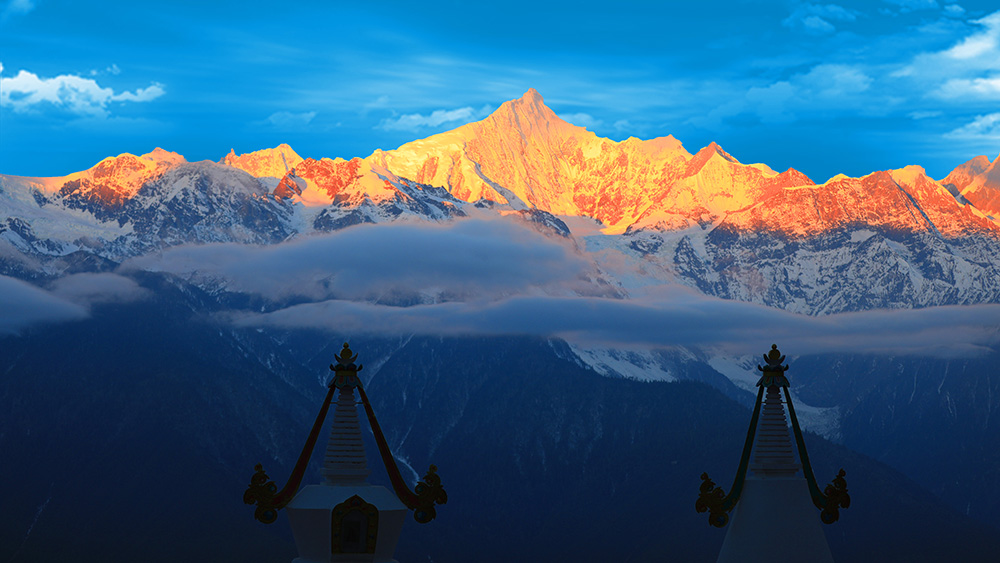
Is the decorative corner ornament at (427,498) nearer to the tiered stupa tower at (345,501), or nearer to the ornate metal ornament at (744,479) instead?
the tiered stupa tower at (345,501)

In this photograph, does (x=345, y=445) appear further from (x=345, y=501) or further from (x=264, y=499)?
(x=264, y=499)

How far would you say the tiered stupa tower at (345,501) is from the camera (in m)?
57.4

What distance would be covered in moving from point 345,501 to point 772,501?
670 inches

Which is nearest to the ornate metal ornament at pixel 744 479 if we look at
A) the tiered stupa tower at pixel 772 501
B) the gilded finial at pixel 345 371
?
the tiered stupa tower at pixel 772 501

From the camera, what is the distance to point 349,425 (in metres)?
58.6

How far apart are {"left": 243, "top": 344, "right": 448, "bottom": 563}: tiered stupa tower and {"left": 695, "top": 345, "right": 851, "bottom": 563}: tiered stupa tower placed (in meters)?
11.8

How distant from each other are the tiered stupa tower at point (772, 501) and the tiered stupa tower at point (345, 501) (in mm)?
11758

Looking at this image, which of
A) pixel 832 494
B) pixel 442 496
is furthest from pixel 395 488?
pixel 832 494

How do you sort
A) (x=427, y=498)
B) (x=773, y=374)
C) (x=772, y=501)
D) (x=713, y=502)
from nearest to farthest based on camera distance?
(x=427, y=498), (x=772, y=501), (x=713, y=502), (x=773, y=374)

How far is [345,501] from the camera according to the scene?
187ft

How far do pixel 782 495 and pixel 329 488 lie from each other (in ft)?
58.5

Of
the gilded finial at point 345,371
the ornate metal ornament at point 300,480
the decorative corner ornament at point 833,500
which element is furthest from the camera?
the decorative corner ornament at point 833,500

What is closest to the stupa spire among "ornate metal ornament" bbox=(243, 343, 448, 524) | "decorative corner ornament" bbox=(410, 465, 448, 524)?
"ornate metal ornament" bbox=(243, 343, 448, 524)

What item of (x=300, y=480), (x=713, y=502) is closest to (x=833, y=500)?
(x=713, y=502)
